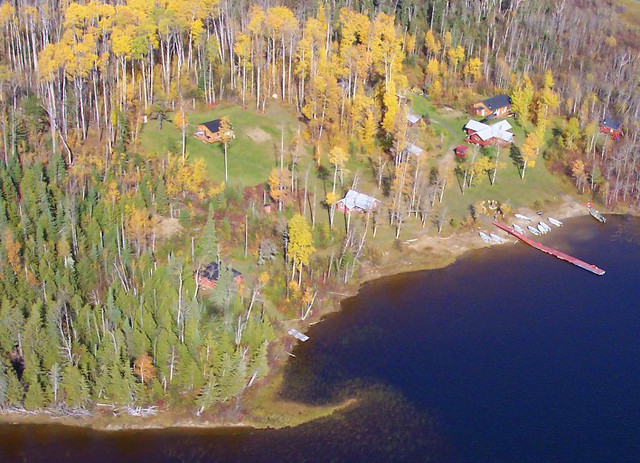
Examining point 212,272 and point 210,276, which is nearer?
point 210,276

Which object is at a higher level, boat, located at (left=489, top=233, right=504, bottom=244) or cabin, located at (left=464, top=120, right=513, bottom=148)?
cabin, located at (left=464, top=120, right=513, bottom=148)

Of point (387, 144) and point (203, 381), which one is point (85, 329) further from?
point (387, 144)

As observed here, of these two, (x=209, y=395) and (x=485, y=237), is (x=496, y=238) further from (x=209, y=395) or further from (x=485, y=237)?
(x=209, y=395)

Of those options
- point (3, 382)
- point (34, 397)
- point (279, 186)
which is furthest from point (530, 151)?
point (3, 382)

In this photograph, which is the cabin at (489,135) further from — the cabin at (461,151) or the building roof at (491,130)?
the cabin at (461,151)

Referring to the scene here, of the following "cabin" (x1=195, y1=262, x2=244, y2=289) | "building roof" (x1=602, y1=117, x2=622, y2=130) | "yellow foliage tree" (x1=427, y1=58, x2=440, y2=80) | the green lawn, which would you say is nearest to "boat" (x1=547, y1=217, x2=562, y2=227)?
"building roof" (x1=602, y1=117, x2=622, y2=130)

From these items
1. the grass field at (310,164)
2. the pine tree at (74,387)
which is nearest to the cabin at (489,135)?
the grass field at (310,164)

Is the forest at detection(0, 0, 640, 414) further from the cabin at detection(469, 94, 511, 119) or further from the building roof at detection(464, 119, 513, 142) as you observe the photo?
the building roof at detection(464, 119, 513, 142)
